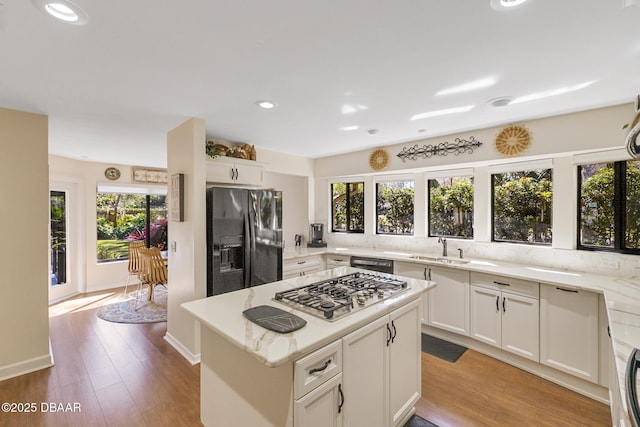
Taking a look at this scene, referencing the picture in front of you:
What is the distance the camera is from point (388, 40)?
1533 millimetres

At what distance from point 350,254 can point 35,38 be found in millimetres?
3551

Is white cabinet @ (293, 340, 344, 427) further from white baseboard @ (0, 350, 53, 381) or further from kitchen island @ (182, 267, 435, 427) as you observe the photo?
white baseboard @ (0, 350, 53, 381)

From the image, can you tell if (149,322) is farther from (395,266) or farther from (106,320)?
(395,266)

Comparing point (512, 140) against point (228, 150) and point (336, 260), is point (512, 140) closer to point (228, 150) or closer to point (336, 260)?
point (336, 260)

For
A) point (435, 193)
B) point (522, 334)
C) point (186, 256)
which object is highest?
point (435, 193)

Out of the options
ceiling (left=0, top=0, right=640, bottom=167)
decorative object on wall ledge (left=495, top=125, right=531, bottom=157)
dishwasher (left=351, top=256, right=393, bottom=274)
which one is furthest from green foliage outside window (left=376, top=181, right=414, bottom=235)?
ceiling (left=0, top=0, right=640, bottom=167)

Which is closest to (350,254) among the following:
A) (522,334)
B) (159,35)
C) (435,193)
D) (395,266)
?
(395,266)

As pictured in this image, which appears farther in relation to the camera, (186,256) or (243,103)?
(186,256)

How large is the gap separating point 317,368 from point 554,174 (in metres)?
3.22

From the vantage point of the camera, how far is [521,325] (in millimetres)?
2693

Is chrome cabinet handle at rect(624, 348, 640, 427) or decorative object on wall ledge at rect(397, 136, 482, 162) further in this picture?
decorative object on wall ledge at rect(397, 136, 482, 162)

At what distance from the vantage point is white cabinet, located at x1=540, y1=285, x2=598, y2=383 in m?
2.30

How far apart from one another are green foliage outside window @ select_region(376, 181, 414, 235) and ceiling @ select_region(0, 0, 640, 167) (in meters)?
1.50

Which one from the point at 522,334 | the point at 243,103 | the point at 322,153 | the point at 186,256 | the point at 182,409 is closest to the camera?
the point at 182,409
